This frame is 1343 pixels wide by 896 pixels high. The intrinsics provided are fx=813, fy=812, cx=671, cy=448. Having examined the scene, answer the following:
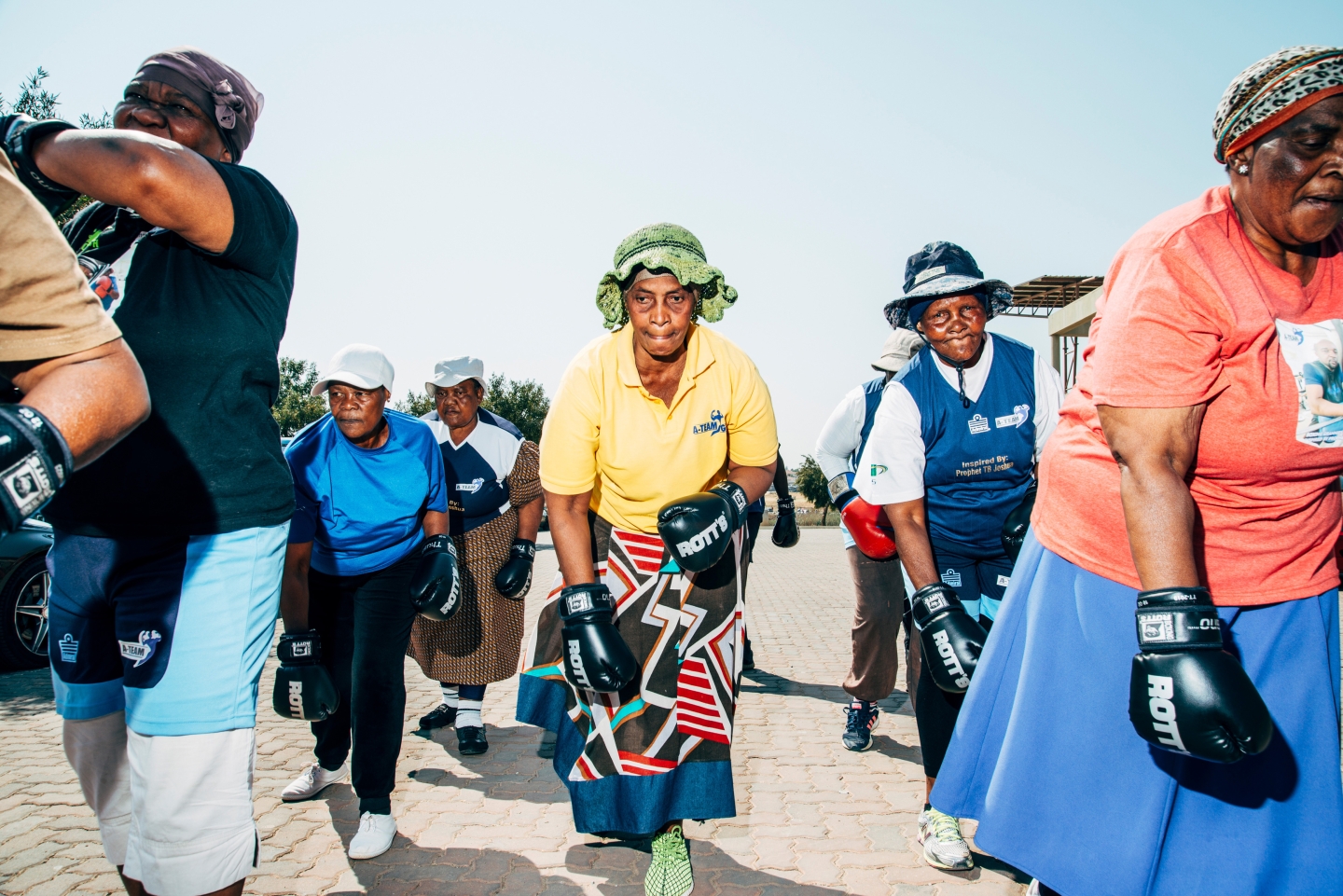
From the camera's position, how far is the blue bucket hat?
308 cm

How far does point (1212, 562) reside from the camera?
173cm

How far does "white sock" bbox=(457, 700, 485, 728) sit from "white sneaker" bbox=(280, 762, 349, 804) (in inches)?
30.9

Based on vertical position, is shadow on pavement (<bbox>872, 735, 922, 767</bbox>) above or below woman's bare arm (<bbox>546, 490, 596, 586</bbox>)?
below

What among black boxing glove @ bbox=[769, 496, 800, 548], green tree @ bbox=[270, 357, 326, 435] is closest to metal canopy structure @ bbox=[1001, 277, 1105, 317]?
black boxing glove @ bbox=[769, 496, 800, 548]

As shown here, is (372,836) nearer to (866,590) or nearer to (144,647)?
(144,647)

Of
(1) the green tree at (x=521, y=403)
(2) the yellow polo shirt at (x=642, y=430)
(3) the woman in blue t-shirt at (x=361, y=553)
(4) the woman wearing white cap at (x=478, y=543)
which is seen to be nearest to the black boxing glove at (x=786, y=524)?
(4) the woman wearing white cap at (x=478, y=543)

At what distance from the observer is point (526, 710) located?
3039 millimetres

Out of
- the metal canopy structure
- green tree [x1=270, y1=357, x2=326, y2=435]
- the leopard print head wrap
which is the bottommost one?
green tree [x1=270, y1=357, x2=326, y2=435]

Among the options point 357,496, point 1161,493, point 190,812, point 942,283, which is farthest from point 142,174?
point 942,283

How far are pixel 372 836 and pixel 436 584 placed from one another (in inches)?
37.6

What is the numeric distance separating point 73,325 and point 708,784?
2.22 meters

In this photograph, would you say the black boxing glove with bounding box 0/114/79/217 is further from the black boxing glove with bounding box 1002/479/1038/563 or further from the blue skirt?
the black boxing glove with bounding box 1002/479/1038/563

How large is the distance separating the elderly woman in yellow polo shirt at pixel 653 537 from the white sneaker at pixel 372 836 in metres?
0.82

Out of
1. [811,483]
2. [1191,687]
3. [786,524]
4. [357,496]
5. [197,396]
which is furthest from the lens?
[811,483]
